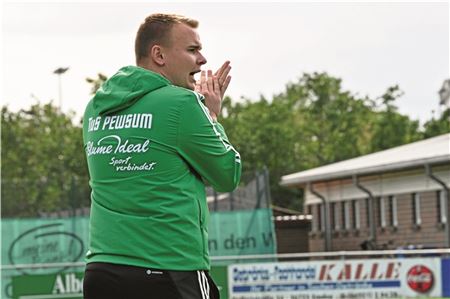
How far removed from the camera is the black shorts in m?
4.52

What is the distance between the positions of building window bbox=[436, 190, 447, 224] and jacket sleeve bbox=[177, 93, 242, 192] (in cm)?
3523

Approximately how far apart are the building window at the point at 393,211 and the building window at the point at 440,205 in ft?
12.2

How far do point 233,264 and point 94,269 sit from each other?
22.1 meters

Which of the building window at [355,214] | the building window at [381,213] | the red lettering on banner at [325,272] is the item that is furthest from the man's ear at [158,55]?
the building window at [355,214]

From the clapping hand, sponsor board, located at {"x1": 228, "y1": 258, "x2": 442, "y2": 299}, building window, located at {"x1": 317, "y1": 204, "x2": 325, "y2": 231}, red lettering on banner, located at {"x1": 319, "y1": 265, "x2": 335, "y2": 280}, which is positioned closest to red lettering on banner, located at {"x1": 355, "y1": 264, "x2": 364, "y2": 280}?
sponsor board, located at {"x1": 228, "y1": 258, "x2": 442, "y2": 299}

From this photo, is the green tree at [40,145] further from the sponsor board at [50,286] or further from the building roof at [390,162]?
the sponsor board at [50,286]

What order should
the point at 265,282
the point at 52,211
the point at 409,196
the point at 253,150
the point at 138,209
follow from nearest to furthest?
1. the point at 138,209
2. the point at 265,282
3. the point at 52,211
4. the point at 409,196
5. the point at 253,150

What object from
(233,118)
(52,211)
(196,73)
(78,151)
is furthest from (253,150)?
(196,73)

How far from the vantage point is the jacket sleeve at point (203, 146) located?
15.0 feet

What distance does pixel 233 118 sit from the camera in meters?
76.2

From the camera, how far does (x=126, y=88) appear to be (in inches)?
183

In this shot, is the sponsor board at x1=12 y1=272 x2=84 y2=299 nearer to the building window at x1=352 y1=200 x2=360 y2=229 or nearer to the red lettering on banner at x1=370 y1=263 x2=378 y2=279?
the red lettering on banner at x1=370 y1=263 x2=378 y2=279

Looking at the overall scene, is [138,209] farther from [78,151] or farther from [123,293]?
[78,151]

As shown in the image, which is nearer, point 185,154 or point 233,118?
point 185,154
